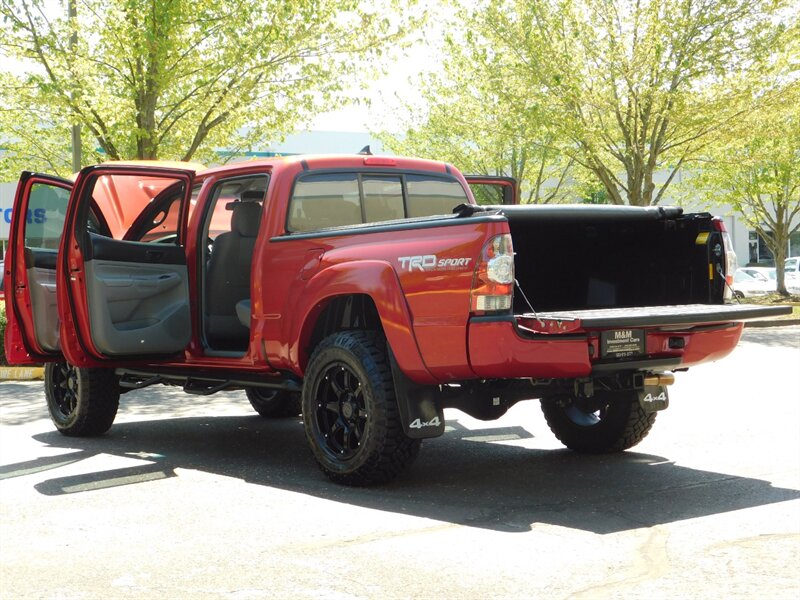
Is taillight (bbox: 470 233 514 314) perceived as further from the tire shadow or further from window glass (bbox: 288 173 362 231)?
window glass (bbox: 288 173 362 231)

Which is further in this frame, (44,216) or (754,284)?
(754,284)

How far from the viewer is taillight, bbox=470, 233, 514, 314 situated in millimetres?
5871

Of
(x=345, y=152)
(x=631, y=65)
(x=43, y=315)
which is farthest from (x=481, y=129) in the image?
→ (x=345, y=152)

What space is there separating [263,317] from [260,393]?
116 inches

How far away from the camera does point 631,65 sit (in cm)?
2284

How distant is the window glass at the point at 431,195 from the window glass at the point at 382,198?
84mm

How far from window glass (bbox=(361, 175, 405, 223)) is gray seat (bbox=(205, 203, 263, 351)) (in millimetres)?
974

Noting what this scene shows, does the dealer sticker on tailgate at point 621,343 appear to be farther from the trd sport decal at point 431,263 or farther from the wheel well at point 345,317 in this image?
the wheel well at point 345,317

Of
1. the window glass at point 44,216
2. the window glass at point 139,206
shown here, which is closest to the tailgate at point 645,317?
the window glass at point 139,206

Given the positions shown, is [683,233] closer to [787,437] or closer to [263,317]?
[787,437]

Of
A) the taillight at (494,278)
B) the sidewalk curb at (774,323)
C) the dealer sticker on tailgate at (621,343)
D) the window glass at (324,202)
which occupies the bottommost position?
the sidewalk curb at (774,323)

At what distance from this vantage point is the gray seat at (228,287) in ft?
27.4

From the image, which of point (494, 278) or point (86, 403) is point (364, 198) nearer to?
point (494, 278)

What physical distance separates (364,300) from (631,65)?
17.3m
